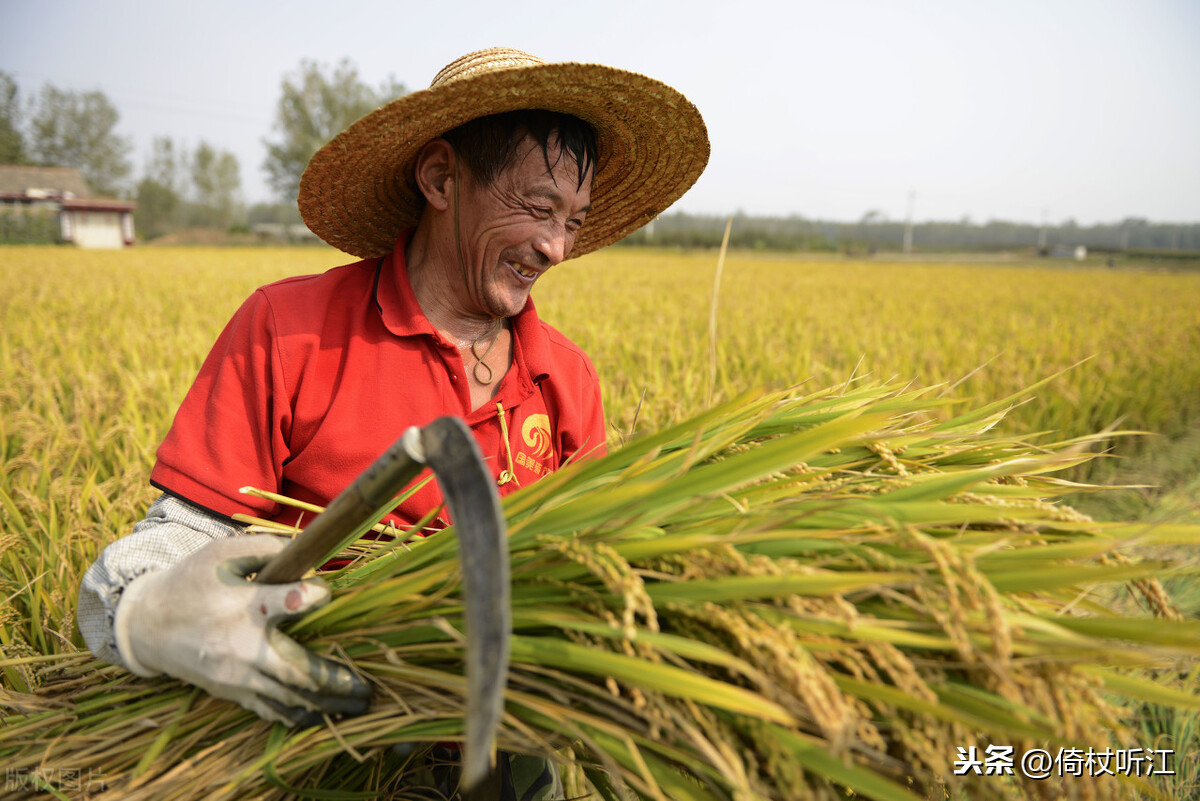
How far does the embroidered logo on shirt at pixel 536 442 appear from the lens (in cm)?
160

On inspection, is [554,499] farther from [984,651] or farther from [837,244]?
[837,244]

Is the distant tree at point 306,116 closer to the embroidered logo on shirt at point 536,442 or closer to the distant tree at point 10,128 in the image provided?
the distant tree at point 10,128

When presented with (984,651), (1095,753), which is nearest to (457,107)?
(984,651)

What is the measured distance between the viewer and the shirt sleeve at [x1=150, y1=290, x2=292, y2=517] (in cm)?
122

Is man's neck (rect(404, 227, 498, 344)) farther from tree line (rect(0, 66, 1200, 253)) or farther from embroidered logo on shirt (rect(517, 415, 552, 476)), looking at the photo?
tree line (rect(0, 66, 1200, 253))

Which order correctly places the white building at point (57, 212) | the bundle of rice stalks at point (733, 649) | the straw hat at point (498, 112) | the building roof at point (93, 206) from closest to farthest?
the bundle of rice stalks at point (733, 649) < the straw hat at point (498, 112) < the white building at point (57, 212) < the building roof at point (93, 206)

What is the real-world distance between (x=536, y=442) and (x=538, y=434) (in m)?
0.02

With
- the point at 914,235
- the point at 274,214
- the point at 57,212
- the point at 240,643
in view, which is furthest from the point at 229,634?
the point at 914,235

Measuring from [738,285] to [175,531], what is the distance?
11.0 m

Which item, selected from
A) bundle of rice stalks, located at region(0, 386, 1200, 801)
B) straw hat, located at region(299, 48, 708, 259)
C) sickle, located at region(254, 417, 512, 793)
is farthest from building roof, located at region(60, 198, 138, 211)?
sickle, located at region(254, 417, 512, 793)

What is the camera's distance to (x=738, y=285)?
11500 mm

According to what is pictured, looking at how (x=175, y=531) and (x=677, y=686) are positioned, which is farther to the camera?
(x=175, y=531)

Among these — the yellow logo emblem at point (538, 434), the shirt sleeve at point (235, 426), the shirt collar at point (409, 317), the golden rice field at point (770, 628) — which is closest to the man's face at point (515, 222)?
the shirt collar at point (409, 317)

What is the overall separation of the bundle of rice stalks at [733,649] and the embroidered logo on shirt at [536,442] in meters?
0.58
